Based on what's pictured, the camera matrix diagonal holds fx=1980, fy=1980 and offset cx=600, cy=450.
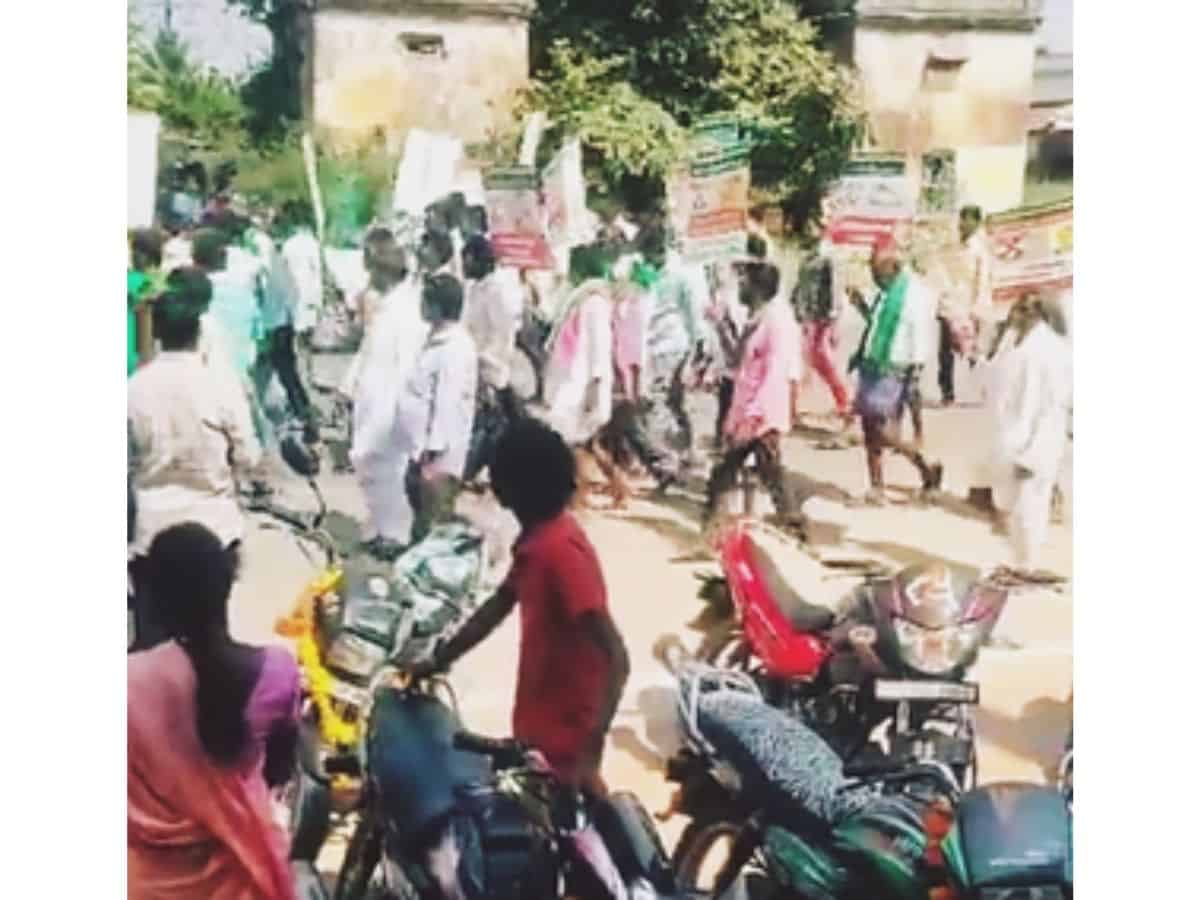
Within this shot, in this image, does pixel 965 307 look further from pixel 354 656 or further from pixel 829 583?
pixel 354 656

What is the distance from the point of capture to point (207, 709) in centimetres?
195

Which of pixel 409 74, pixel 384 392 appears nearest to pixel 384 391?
pixel 384 392

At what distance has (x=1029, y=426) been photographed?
6.45 ft

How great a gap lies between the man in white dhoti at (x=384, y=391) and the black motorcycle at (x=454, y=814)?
0.19 metres

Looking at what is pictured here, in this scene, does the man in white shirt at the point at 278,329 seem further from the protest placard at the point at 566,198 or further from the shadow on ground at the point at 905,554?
the shadow on ground at the point at 905,554

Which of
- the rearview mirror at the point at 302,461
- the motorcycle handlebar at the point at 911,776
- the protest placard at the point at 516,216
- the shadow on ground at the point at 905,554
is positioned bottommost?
the motorcycle handlebar at the point at 911,776

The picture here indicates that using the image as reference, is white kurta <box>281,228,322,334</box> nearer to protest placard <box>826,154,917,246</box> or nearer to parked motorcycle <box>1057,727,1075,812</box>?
protest placard <box>826,154,917,246</box>

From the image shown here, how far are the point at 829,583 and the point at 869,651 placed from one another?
78mm

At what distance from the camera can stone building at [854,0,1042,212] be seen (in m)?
1.96

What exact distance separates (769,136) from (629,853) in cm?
73

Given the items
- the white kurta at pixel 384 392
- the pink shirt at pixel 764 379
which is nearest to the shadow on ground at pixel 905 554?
the pink shirt at pixel 764 379

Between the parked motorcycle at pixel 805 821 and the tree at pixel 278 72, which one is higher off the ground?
the tree at pixel 278 72

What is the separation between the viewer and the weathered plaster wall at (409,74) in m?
1.94
